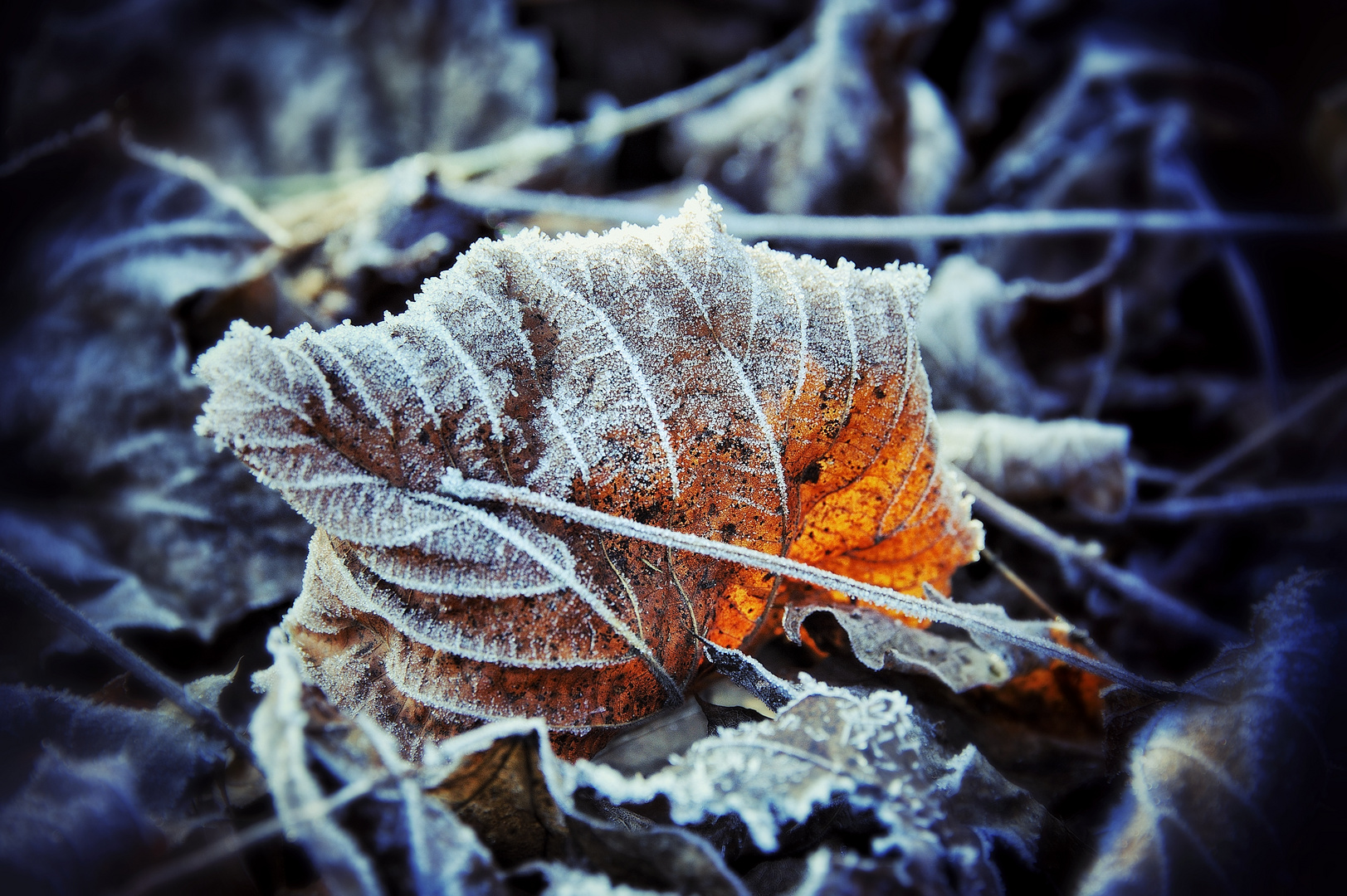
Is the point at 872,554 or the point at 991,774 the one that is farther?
the point at 872,554

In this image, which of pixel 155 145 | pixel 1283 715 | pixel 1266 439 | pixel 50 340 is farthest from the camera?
pixel 155 145

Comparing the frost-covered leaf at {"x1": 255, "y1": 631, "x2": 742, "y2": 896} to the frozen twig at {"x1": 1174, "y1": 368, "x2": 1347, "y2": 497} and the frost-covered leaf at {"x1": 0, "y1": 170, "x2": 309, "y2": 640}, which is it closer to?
the frost-covered leaf at {"x1": 0, "y1": 170, "x2": 309, "y2": 640}

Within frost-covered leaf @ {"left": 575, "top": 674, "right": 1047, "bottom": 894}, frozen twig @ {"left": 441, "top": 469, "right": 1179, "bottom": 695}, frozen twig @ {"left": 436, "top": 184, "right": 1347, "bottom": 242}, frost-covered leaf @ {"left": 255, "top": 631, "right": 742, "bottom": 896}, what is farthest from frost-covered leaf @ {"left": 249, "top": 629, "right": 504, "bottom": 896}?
frozen twig @ {"left": 436, "top": 184, "right": 1347, "bottom": 242}

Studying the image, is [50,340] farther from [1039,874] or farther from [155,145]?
[1039,874]

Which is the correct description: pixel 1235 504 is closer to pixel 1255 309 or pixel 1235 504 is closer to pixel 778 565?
pixel 1255 309

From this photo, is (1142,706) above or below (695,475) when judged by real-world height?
below

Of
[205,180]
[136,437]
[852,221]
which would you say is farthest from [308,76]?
[852,221]

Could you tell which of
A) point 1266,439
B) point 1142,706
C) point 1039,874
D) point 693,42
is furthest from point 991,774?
point 693,42
